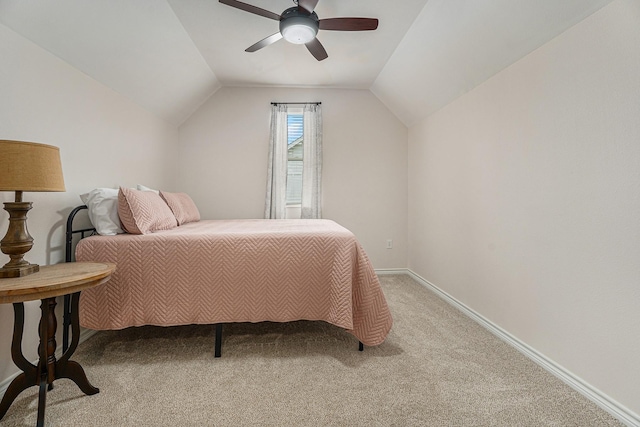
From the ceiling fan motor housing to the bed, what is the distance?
1.49m

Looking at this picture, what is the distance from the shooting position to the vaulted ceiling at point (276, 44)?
1.63 m

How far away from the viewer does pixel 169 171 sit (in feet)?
11.2

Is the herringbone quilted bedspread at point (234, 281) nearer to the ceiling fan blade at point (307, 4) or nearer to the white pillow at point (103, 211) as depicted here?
the white pillow at point (103, 211)

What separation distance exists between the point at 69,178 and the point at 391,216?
3.42m

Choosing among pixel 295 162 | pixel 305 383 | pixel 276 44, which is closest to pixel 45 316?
pixel 305 383

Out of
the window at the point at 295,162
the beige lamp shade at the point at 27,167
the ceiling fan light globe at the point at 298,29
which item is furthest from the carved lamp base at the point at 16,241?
the window at the point at 295,162

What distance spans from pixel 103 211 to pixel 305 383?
176cm

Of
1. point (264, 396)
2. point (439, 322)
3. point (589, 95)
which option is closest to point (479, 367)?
point (439, 322)

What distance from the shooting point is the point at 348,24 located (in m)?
1.97

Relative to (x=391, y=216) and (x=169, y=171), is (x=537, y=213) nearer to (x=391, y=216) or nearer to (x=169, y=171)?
(x=391, y=216)

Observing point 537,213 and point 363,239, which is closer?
point 537,213

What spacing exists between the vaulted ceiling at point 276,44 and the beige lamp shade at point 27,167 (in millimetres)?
833

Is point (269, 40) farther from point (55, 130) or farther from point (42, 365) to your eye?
point (42, 365)

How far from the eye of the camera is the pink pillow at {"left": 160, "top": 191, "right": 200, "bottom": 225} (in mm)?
2607
